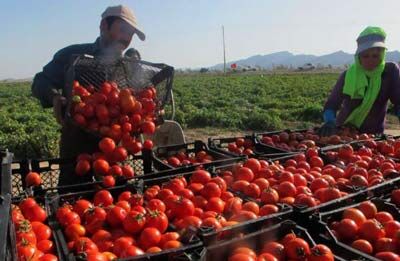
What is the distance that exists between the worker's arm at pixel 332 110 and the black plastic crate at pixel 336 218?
2230 millimetres

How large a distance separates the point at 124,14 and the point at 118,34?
0.18 meters

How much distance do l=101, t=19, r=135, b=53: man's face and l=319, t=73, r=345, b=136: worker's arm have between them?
244cm

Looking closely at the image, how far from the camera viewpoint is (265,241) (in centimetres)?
209

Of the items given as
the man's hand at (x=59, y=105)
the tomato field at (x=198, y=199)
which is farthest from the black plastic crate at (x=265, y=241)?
the man's hand at (x=59, y=105)

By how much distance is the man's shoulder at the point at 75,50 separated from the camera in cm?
377

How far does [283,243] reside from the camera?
206 cm

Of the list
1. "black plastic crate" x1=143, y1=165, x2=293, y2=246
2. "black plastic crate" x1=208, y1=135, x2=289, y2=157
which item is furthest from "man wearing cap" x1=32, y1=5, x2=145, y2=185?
"black plastic crate" x1=143, y1=165, x2=293, y2=246

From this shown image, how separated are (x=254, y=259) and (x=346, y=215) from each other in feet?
2.46

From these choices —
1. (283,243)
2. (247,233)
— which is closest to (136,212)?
(247,233)

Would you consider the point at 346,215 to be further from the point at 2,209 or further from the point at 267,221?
the point at 2,209

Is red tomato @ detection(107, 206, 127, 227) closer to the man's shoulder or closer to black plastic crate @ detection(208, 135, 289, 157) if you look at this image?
black plastic crate @ detection(208, 135, 289, 157)

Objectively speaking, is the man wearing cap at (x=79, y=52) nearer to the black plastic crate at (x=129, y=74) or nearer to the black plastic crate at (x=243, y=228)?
the black plastic crate at (x=129, y=74)

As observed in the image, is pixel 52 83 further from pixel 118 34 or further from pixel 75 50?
pixel 118 34

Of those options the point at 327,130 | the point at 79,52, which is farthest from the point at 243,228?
the point at 327,130
